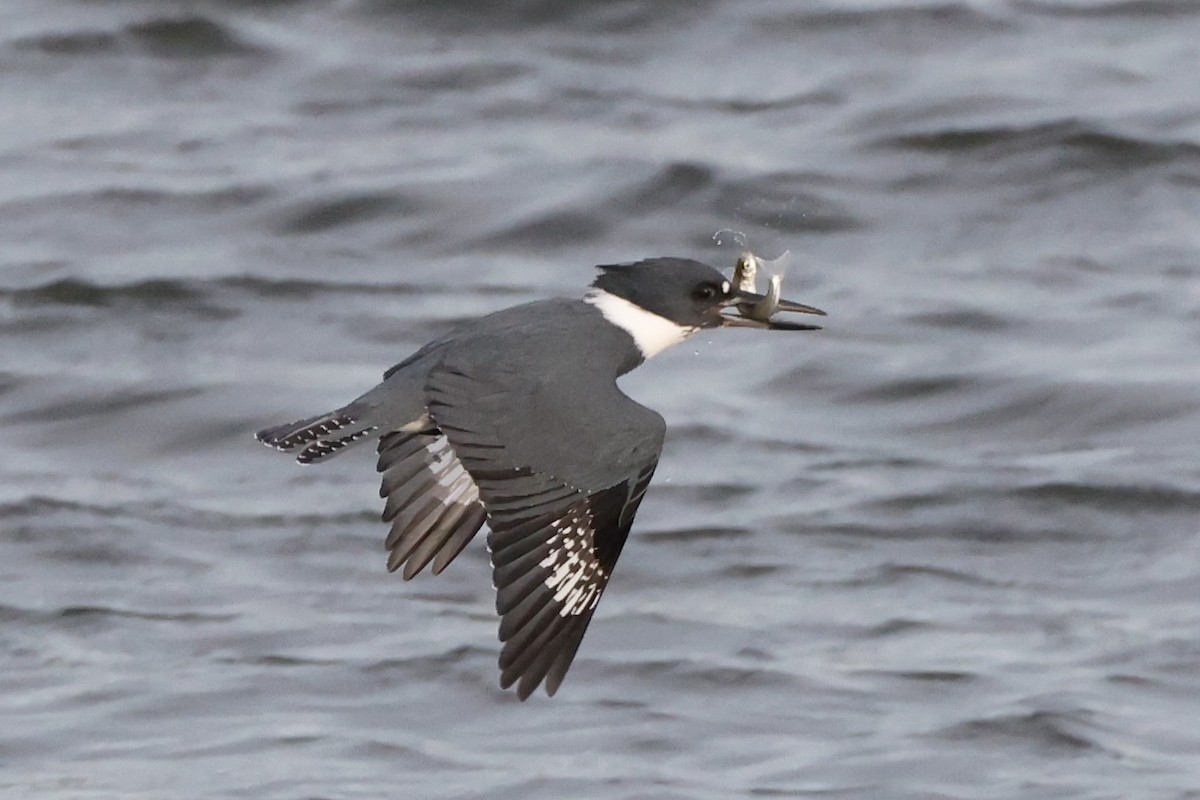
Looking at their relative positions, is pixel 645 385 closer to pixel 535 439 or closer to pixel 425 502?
pixel 425 502

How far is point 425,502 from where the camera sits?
5.45 meters

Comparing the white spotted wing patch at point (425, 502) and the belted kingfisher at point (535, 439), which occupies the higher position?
the belted kingfisher at point (535, 439)

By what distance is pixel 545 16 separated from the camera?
1230 cm

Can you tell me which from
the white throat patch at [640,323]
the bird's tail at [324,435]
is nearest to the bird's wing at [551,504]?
the bird's tail at [324,435]

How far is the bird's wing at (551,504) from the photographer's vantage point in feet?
15.7

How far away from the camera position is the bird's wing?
4793 millimetres

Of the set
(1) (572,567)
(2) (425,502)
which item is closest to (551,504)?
(1) (572,567)

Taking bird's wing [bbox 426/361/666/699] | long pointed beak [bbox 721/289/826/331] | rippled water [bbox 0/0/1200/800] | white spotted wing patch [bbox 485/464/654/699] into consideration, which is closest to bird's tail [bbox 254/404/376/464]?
bird's wing [bbox 426/361/666/699]

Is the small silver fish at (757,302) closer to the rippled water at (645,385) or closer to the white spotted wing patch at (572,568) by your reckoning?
the white spotted wing patch at (572,568)

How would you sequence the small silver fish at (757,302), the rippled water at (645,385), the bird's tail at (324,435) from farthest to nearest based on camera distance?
1. the rippled water at (645,385)
2. the small silver fish at (757,302)
3. the bird's tail at (324,435)

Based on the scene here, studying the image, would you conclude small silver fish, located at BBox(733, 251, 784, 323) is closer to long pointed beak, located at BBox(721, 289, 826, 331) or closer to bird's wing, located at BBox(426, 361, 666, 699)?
long pointed beak, located at BBox(721, 289, 826, 331)

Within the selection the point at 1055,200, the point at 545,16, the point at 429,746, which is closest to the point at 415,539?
the point at 429,746

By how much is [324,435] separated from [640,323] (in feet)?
2.54

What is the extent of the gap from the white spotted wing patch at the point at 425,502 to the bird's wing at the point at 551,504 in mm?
509
